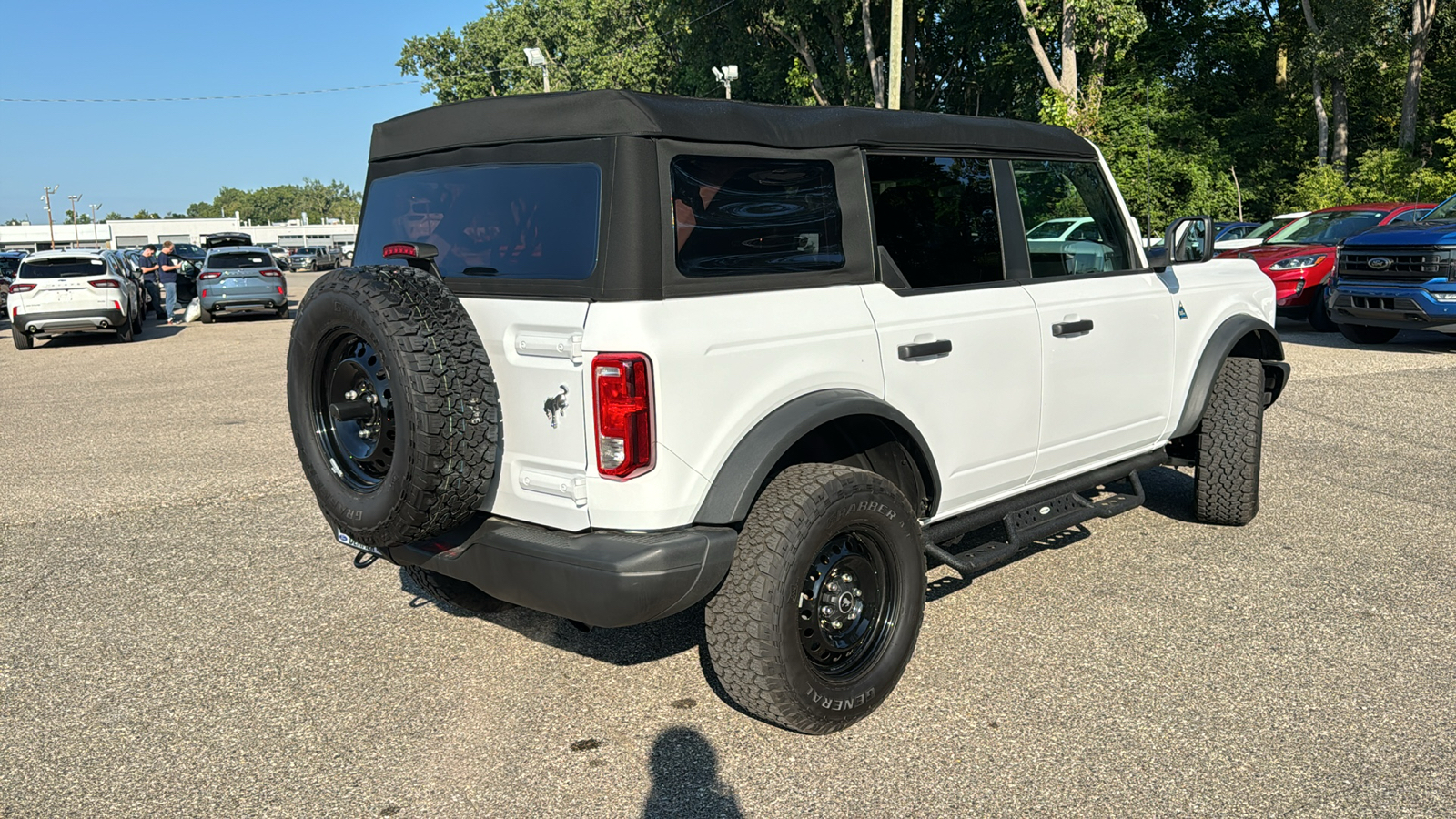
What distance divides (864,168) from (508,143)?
1208 millimetres

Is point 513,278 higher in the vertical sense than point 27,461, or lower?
higher

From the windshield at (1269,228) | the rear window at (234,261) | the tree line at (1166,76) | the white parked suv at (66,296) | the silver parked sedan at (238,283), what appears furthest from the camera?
the tree line at (1166,76)

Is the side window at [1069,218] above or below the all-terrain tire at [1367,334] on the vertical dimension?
above

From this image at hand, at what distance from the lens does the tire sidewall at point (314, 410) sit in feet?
10.4

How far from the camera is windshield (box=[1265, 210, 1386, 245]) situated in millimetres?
15836

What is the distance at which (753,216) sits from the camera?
138 inches

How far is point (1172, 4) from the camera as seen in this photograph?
100 ft

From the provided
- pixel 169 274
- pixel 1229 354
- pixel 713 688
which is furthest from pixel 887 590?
pixel 169 274

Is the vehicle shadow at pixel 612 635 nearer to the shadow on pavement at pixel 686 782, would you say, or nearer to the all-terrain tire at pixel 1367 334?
the shadow on pavement at pixel 686 782

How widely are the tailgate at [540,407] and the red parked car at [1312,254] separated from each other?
43.3 ft

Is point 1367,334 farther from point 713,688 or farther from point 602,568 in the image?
point 602,568

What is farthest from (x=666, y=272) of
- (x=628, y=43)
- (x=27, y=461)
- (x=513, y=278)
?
(x=628, y=43)

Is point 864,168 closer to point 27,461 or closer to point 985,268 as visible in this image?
point 985,268

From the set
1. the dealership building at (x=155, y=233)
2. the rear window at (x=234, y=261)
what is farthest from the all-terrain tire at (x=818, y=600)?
the dealership building at (x=155, y=233)
